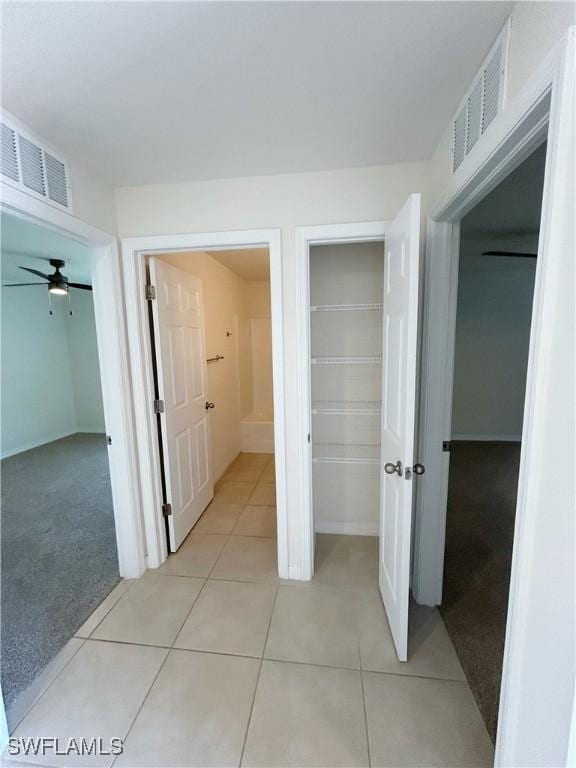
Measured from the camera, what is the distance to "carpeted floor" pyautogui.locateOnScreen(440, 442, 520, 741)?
1.49m

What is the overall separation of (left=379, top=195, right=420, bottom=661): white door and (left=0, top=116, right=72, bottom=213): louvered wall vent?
159 cm

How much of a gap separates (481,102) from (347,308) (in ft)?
4.14

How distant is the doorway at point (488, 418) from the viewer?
1.70 meters

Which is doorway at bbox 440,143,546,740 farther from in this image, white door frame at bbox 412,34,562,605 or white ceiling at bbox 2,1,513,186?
white ceiling at bbox 2,1,513,186

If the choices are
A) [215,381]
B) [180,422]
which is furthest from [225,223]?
[215,381]

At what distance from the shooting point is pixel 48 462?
13.9ft

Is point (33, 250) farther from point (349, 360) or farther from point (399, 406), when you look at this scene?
point (399, 406)

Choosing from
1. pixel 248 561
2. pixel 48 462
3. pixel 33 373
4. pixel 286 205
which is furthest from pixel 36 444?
pixel 286 205

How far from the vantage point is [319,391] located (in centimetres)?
242

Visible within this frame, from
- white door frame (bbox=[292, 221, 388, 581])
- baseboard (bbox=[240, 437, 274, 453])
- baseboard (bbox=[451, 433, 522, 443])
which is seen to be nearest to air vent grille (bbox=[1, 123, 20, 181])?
white door frame (bbox=[292, 221, 388, 581])

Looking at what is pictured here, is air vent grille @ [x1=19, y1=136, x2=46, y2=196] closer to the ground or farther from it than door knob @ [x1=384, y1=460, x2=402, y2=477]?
farther from it

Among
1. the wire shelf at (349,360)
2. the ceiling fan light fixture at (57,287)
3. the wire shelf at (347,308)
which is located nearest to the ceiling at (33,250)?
the ceiling fan light fixture at (57,287)

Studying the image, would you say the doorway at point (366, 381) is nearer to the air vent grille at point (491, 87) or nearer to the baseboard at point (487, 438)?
the air vent grille at point (491, 87)

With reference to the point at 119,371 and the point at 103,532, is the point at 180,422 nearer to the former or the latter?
the point at 119,371
